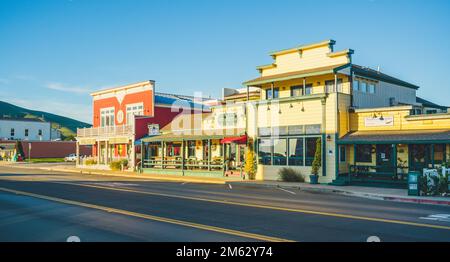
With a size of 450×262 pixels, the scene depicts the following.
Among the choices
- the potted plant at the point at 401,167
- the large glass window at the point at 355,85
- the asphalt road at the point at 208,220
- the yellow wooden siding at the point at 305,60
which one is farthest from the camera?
the yellow wooden siding at the point at 305,60

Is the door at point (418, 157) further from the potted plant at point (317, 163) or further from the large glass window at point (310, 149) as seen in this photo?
the large glass window at point (310, 149)

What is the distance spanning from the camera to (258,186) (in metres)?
26.0

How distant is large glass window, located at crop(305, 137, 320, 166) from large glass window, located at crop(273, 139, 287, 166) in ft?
5.73

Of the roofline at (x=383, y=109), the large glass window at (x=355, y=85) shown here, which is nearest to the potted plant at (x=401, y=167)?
the roofline at (x=383, y=109)

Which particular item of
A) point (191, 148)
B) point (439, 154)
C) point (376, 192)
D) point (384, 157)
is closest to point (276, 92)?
point (384, 157)

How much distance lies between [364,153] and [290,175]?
476 centimetres

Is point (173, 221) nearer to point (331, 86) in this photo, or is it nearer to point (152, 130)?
point (331, 86)

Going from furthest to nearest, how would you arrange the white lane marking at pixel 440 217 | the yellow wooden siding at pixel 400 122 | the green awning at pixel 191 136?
the green awning at pixel 191 136 → the yellow wooden siding at pixel 400 122 → the white lane marking at pixel 440 217

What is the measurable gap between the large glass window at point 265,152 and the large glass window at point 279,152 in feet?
1.31

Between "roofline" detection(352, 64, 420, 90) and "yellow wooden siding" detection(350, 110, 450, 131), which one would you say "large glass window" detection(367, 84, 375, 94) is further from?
"yellow wooden siding" detection(350, 110, 450, 131)

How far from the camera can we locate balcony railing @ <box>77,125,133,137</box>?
42.9 m

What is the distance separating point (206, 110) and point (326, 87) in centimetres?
1954

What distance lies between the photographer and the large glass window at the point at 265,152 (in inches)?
1166

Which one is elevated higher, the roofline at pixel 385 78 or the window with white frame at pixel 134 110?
the roofline at pixel 385 78
